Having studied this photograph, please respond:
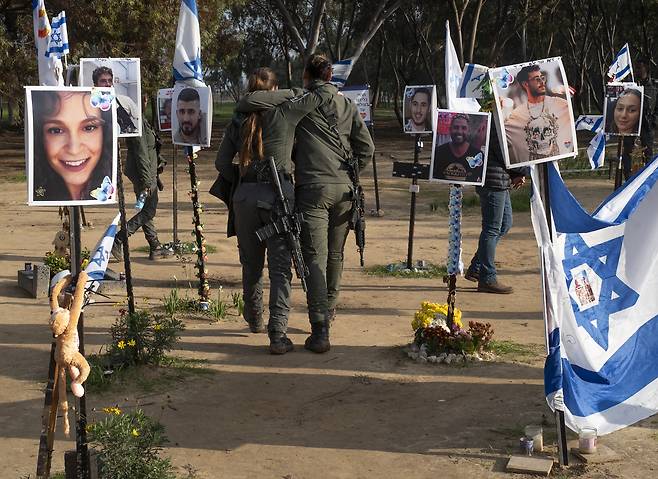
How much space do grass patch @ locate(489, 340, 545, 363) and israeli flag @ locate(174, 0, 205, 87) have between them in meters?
3.23

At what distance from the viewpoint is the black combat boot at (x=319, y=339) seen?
690 centimetres

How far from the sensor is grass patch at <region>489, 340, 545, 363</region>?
679cm

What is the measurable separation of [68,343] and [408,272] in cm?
640

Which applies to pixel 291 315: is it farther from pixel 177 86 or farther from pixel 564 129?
pixel 564 129

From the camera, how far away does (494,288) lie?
9.12m

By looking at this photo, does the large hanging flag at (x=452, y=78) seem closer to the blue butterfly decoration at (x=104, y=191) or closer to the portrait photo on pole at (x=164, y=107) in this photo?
the blue butterfly decoration at (x=104, y=191)

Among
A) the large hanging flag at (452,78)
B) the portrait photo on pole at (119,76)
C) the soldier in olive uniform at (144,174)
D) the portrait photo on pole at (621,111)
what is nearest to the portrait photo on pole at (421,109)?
the portrait photo on pole at (621,111)

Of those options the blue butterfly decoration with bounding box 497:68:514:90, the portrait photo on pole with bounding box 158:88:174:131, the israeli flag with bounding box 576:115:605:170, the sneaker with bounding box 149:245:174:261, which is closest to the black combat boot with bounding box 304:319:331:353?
the blue butterfly decoration with bounding box 497:68:514:90

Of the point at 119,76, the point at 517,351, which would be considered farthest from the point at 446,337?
the point at 119,76

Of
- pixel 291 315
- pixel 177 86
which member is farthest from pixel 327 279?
pixel 177 86

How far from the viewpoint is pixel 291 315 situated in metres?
8.16

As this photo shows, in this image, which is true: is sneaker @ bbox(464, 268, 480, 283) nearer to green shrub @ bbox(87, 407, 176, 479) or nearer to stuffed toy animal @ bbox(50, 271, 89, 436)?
green shrub @ bbox(87, 407, 176, 479)

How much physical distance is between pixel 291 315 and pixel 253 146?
1.99 meters

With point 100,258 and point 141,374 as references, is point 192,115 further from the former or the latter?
point 100,258
